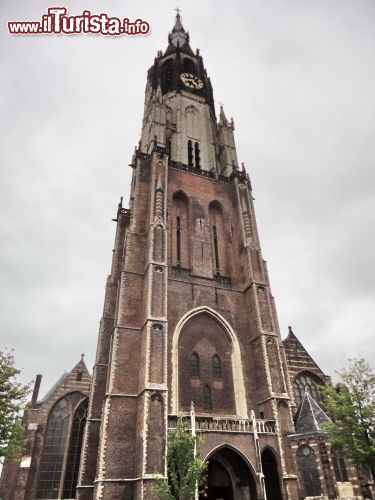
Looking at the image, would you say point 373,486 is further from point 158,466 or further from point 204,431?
point 158,466

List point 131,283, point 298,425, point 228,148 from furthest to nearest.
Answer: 1. point 228,148
2. point 131,283
3. point 298,425

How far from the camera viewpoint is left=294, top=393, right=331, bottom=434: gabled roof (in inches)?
790

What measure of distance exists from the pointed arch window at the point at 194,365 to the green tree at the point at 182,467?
4.64m

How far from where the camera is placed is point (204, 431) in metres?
18.0

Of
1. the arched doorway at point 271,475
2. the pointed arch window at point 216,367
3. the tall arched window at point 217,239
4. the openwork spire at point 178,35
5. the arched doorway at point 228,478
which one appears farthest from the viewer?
the openwork spire at point 178,35

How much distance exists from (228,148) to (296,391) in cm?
2248

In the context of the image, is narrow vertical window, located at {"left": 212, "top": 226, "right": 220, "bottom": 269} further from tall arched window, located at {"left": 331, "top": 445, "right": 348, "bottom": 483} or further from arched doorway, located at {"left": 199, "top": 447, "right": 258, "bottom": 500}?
tall arched window, located at {"left": 331, "top": 445, "right": 348, "bottom": 483}

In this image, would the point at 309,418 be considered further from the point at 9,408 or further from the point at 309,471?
the point at 9,408

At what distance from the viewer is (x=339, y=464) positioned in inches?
746

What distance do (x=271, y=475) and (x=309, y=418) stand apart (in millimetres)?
3859

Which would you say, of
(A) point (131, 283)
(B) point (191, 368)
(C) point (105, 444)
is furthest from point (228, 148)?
(C) point (105, 444)

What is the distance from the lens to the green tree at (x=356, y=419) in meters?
16.6

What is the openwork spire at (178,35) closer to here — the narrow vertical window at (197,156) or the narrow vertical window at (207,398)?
the narrow vertical window at (197,156)

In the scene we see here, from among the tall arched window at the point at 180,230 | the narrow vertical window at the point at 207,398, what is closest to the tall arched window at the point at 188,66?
the tall arched window at the point at 180,230
